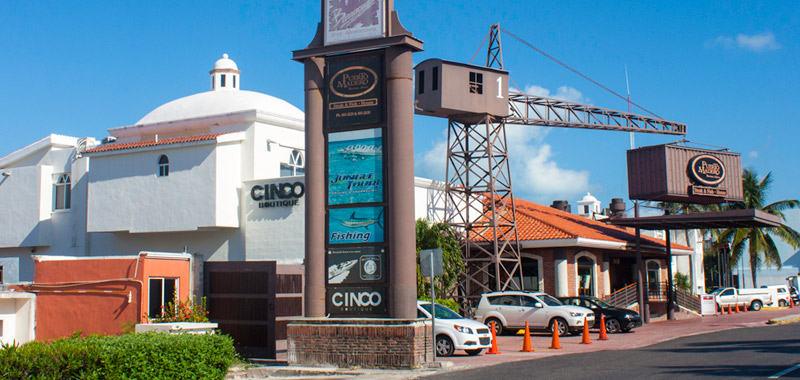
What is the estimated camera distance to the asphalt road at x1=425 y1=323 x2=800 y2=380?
45.4 ft

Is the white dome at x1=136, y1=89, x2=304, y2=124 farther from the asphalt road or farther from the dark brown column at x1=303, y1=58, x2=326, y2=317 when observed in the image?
the asphalt road

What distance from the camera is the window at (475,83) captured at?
32.0 m

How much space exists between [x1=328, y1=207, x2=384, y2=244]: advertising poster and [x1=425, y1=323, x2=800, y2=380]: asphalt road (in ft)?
11.5

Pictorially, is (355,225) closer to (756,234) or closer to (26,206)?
(26,206)

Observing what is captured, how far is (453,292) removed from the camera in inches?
1294

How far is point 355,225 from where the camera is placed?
17.1 metres

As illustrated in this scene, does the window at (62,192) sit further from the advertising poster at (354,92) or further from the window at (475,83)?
the advertising poster at (354,92)

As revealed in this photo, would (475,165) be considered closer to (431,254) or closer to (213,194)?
(213,194)

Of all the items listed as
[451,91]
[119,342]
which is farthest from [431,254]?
[451,91]

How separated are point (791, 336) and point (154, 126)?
81.8 ft

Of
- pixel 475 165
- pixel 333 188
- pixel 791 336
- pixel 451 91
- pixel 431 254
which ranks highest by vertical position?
pixel 451 91

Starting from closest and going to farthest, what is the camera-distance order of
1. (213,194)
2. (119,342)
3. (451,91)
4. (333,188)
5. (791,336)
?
(119,342) → (333,188) → (791,336) → (213,194) → (451,91)

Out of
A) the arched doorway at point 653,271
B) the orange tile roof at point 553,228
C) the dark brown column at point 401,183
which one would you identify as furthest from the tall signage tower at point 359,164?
the arched doorway at point 653,271

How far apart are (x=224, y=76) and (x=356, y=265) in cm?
2387
